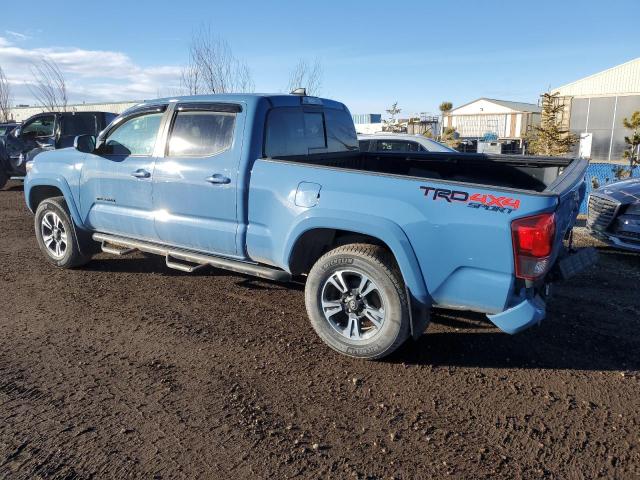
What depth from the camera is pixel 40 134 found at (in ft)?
45.4

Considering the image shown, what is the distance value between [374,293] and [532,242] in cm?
123

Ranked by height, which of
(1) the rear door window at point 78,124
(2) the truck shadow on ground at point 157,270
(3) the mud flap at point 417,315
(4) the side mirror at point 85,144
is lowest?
(2) the truck shadow on ground at point 157,270

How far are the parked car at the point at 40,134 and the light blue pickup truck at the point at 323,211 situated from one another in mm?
7808

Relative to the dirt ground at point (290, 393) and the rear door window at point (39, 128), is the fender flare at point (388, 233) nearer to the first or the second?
the dirt ground at point (290, 393)

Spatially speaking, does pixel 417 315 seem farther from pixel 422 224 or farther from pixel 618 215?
pixel 618 215

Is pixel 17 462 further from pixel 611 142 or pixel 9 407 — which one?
pixel 611 142

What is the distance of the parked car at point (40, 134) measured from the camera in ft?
43.0

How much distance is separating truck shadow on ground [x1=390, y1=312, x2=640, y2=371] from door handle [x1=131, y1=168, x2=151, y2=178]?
9.47 feet

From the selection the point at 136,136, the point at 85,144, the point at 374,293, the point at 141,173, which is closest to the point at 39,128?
the point at 85,144

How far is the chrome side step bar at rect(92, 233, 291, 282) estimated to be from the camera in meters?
4.36

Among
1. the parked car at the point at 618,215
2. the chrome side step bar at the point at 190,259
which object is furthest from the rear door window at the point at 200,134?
the parked car at the point at 618,215

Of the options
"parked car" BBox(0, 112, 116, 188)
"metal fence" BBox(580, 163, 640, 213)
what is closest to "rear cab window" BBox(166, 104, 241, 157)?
"metal fence" BBox(580, 163, 640, 213)

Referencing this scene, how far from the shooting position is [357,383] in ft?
11.7

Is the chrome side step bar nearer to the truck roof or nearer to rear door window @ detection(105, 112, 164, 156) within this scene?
rear door window @ detection(105, 112, 164, 156)
